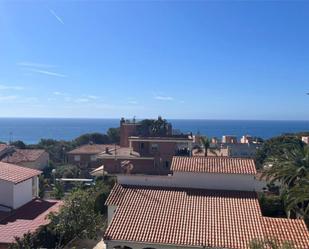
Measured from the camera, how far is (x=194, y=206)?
2456 cm

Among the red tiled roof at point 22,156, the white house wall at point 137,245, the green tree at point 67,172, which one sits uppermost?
the red tiled roof at point 22,156

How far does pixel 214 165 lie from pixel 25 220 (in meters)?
13.0

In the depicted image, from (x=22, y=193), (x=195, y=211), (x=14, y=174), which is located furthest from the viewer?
(x=14, y=174)

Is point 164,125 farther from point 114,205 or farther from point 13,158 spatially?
point 114,205

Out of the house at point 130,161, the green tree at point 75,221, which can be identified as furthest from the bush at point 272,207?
the house at point 130,161

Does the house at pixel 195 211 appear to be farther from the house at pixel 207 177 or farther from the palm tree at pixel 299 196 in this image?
the palm tree at pixel 299 196

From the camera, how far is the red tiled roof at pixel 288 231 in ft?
68.4

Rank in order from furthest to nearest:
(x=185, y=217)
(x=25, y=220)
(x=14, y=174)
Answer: (x=14, y=174) → (x=25, y=220) → (x=185, y=217)

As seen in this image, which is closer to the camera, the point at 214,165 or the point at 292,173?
the point at 214,165

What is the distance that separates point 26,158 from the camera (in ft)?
208

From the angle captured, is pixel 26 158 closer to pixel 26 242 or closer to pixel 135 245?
pixel 26 242

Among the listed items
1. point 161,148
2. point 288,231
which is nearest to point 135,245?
point 288,231

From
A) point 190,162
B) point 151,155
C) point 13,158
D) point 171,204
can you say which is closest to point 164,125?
point 151,155

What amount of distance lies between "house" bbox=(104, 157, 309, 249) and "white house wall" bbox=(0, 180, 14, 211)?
20.6 feet
